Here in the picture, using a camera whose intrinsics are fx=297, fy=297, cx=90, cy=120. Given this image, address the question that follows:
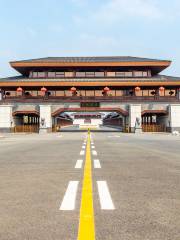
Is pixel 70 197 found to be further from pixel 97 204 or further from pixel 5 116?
pixel 5 116

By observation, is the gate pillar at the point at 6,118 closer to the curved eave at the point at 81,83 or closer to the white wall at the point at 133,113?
the curved eave at the point at 81,83

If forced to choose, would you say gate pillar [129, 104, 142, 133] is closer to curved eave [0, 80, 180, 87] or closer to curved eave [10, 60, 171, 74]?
curved eave [0, 80, 180, 87]

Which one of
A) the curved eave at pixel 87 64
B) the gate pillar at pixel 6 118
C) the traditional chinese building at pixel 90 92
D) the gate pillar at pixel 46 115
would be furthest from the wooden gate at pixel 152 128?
the gate pillar at pixel 6 118

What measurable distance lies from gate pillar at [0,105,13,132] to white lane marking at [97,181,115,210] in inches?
1554

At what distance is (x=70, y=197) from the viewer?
4.82m

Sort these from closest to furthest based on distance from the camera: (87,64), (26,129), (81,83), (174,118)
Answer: (174,118)
(81,83)
(26,129)
(87,64)

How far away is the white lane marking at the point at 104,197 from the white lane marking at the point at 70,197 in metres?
0.43

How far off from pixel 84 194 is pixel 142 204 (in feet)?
3.56

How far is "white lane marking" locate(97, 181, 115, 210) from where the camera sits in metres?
4.24

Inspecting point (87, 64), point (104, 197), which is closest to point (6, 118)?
point (87, 64)

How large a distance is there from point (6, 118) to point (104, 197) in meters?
40.9

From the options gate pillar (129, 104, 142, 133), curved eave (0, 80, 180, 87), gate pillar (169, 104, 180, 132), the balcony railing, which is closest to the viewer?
gate pillar (169, 104, 180, 132)

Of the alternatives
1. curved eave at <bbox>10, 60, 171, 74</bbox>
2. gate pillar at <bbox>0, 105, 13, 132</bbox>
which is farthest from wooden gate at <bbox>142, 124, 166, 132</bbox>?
gate pillar at <bbox>0, 105, 13, 132</bbox>

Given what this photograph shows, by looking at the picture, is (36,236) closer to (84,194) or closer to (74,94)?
(84,194)
